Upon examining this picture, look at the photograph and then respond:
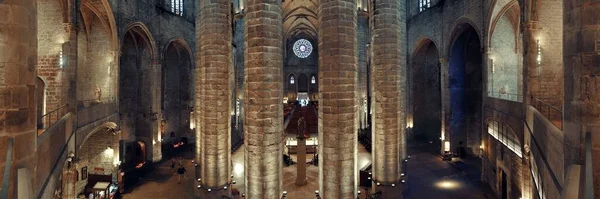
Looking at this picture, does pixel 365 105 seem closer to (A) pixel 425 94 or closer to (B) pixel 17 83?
(A) pixel 425 94

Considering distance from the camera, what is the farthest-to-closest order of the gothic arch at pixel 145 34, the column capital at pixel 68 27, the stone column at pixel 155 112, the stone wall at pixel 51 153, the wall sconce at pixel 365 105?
the wall sconce at pixel 365 105
the stone column at pixel 155 112
the gothic arch at pixel 145 34
the column capital at pixel 68 27
the stone wall at pixel 51 153

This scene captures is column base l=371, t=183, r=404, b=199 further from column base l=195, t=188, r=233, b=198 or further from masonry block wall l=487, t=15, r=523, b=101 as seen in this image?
masonry block wall l=487, t=15, r=523, b=101

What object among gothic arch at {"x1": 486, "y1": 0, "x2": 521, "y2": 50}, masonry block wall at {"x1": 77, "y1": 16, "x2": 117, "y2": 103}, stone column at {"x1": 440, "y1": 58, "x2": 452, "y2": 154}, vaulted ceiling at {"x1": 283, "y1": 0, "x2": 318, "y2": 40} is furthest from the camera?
vaulted ceiling at {"x1": 283, "y1": 0, "x2": 318, "y2": 40}

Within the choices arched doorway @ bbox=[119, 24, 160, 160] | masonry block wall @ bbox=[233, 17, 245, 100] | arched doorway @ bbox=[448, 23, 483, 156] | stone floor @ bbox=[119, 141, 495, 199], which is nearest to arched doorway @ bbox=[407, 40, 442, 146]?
arched doorway @ bbox=[448, 23, 483, 156]

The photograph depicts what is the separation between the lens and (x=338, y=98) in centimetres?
826

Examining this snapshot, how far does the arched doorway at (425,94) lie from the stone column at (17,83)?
22914mm

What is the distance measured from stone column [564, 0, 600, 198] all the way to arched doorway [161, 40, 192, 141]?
22965 mm

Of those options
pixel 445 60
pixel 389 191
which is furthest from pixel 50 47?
pixel 445 60

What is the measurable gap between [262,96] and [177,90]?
18358 millimetres

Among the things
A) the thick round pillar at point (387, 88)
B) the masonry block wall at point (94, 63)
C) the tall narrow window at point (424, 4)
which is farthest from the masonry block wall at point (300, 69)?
the thick round pillar at point (387, 88)

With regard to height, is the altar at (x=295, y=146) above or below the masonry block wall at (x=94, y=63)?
below

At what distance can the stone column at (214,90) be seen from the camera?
11.3 m

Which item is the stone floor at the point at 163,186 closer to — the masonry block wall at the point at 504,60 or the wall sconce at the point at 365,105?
the wall sconce at the point at 365,105

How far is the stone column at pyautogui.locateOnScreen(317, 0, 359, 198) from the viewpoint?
822 cm
